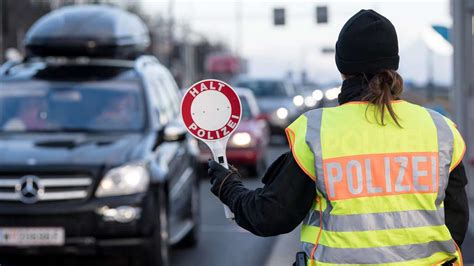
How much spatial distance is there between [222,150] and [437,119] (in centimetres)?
76

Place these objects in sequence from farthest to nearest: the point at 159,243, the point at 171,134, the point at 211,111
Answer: the point at 171,134, the point at 159,243, the point at 211,111

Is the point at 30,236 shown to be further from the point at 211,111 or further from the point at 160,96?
the point at 211,111

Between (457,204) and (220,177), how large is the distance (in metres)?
0.79

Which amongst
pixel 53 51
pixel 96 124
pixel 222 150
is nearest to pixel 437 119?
pixel 222 150

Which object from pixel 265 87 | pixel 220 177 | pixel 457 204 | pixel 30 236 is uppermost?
pixel 220 177

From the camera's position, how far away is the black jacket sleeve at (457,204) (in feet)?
11.2

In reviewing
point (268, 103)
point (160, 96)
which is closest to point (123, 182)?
point (160, 96)

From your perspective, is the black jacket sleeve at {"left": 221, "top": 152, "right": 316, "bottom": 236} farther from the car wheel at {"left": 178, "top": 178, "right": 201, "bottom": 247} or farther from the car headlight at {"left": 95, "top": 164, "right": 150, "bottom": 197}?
the car wheel at {"left": 178, "top": 178, "right": 201, "bottom": 247}

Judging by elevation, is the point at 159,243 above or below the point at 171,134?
below

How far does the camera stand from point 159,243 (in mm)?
8055

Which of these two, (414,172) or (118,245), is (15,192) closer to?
(118,245)

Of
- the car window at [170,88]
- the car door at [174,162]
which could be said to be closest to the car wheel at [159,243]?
the car door at [174,162]

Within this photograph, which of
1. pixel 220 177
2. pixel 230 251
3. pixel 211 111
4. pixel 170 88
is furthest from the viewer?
pixel 170 88

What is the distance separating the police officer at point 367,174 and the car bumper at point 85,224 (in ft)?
14.7
